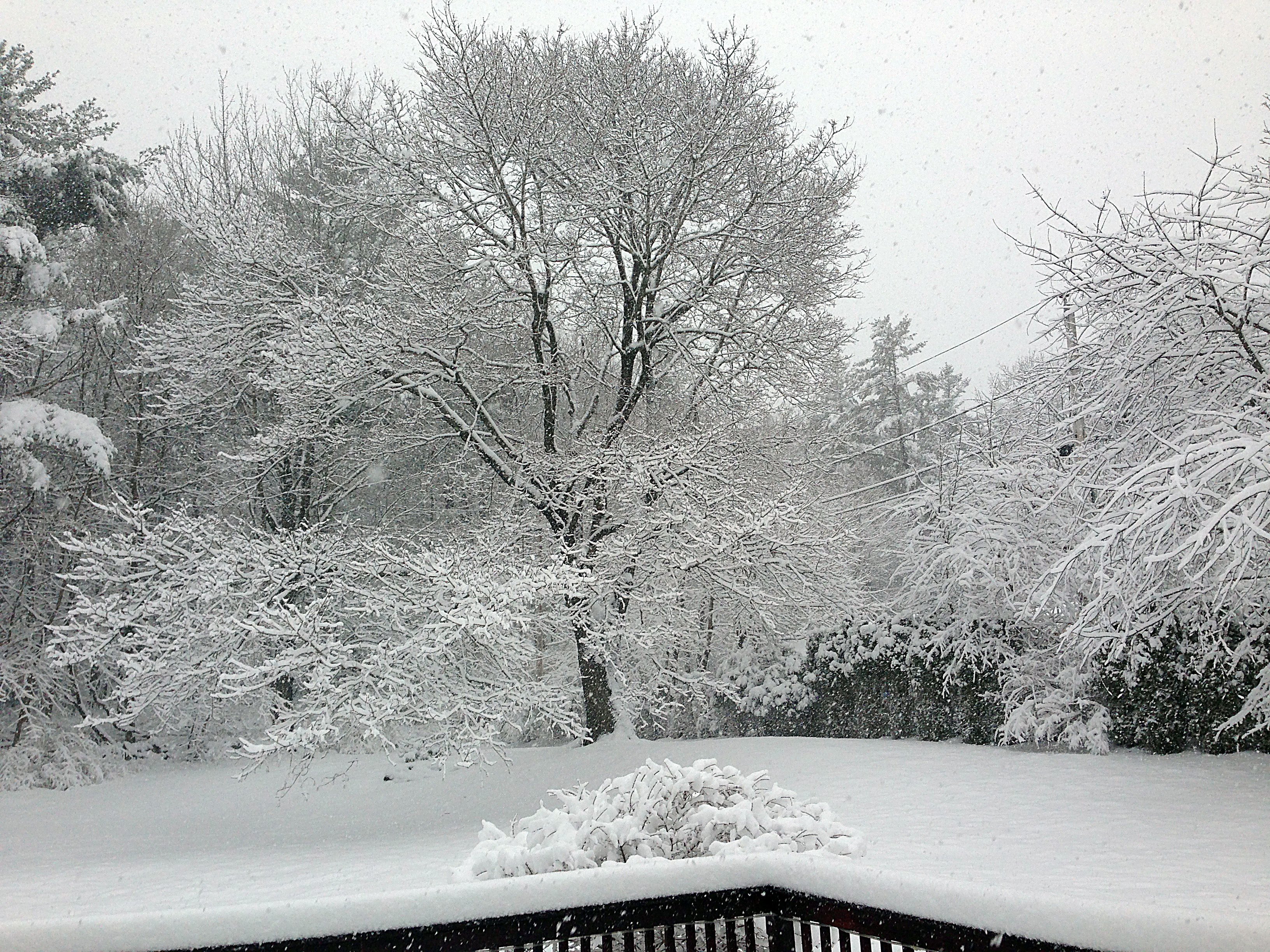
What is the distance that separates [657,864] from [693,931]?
0.77ft

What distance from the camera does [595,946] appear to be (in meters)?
3.14

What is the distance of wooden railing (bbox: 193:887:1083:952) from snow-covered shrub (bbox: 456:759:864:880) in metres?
0.95

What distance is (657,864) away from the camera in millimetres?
2746

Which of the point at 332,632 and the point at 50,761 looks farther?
the point at 50,761

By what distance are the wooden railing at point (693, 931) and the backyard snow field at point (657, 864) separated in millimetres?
37

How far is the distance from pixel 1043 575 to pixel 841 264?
807 centimetres

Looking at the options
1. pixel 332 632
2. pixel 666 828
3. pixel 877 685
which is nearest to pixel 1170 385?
pixel 666 828

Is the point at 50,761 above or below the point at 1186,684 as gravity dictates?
below

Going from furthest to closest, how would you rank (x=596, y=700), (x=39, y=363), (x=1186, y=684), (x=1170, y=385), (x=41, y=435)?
(x=39, y=363) → (x=41, y=435) → (x=596, y=700) → (x=1186, y=684) → (x=1170, y=385)

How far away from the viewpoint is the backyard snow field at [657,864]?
2.31m

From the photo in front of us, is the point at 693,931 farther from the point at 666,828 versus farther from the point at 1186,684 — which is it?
the point at 1186,684

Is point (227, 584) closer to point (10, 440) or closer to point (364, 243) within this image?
point (10, 440)

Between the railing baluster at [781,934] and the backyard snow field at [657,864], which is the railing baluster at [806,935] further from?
the backyard snow field at [657,864]

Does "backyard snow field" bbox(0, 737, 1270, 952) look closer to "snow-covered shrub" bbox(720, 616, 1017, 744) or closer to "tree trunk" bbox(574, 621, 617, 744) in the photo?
"tree trunk" bbox(574, 621, 617, 744)
